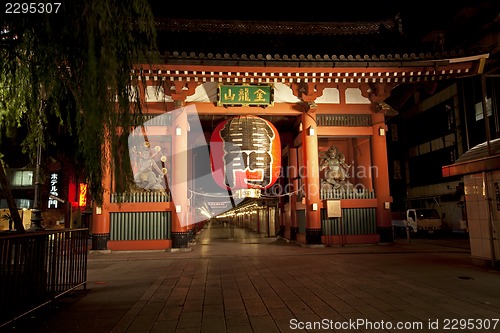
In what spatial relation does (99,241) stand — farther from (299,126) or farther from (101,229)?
(299,126)

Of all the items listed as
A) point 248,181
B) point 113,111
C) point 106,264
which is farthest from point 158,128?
point 113,111

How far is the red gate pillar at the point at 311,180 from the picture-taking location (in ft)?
43.4

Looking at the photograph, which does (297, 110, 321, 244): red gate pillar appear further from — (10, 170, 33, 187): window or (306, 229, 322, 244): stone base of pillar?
(10, 170, 33, 187): window

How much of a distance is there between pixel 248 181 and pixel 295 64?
4636 mm

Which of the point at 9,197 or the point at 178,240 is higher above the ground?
the point at 9,197

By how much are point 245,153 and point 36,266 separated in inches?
299

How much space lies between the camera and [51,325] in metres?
4.30

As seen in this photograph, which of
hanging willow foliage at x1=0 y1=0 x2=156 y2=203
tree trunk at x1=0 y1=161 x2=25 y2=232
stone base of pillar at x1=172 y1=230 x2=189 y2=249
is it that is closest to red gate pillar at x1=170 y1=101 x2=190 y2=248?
stone base of pillar at x1=172 y1=230 x2=189 y2=249

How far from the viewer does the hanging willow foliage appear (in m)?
3.84

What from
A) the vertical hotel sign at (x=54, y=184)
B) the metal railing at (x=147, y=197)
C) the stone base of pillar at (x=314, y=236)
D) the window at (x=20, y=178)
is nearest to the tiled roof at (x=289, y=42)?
the metal railing at (x=147, y=197)

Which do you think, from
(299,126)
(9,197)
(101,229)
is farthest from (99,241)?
(299,126)

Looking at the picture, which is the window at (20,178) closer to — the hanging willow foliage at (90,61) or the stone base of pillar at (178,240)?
the stone base of pillar at (178,240)

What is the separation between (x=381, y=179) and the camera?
44.3 feet

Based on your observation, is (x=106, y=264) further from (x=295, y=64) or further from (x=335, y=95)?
(x=335, y=95)
